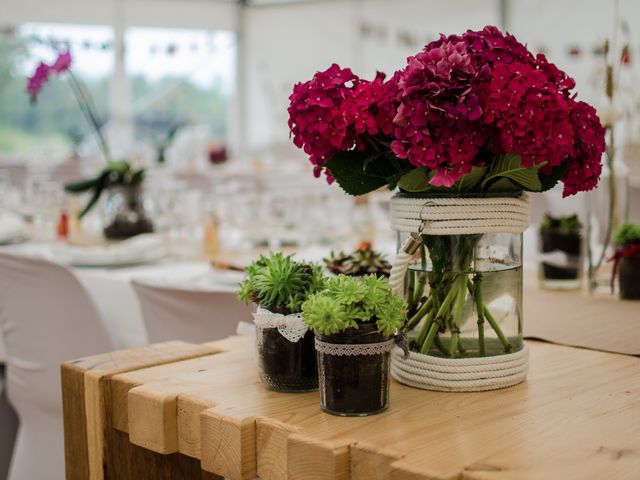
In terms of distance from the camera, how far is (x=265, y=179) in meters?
5.93

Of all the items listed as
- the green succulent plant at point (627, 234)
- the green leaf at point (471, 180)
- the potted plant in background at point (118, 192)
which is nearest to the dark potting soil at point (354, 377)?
the green leaf at point (471, 180)

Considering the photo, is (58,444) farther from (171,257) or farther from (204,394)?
(204,394)

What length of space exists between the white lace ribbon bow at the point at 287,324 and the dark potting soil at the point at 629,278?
822 millimetres

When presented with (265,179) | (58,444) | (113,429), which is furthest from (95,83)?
(113,429)

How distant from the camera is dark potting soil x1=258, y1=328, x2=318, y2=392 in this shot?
3.42ft

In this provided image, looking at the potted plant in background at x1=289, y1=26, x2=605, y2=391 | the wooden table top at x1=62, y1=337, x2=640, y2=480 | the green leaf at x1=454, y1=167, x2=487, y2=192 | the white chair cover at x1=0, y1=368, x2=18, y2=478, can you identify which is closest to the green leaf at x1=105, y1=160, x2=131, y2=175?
the white chair cover at x1=0, y1=368, x2=18, y2=478

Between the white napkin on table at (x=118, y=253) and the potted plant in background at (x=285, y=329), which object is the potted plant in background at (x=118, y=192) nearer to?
the white napkin on table at (x=118, y=253)

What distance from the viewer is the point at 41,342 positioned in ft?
6.62

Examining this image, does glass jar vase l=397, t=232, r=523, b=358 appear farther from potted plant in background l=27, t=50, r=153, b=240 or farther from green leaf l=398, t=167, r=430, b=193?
potted plant in background l=27, t=50, r=153, b=240

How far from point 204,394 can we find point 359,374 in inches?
8.0

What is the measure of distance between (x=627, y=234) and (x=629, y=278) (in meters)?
0.08

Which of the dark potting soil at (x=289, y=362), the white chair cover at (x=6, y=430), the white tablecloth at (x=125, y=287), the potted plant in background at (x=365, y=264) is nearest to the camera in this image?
the dark potting soil at (x=289, y=362)

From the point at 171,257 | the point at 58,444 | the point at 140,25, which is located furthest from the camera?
the point at 140,25

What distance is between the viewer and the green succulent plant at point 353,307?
36.5 inches
